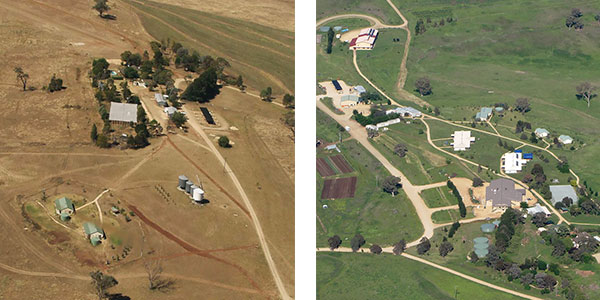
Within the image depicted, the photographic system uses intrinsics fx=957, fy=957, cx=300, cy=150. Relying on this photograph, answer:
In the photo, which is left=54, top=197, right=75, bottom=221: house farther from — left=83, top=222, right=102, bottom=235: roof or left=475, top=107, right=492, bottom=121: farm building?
left=475, top=107, right=492, bottom=121: farm building

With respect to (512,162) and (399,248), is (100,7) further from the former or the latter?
(512,162)

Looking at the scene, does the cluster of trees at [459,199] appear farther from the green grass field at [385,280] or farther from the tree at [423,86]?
the tree at [423,86]

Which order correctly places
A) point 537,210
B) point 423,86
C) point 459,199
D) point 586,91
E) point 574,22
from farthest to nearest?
1. point 574,22
2. point 423,86
3. point 586,91
4. point 459,199
5. point 537,210

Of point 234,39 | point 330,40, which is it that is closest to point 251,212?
point 234,39

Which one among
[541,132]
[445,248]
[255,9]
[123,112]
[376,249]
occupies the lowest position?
[376,249]

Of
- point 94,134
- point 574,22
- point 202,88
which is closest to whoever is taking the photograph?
point 94,134

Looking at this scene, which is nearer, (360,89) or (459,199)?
(459,199)

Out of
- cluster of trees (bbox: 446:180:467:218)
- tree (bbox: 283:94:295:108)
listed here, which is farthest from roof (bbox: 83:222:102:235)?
cluster of trees (bbox: 446:180:467:218)

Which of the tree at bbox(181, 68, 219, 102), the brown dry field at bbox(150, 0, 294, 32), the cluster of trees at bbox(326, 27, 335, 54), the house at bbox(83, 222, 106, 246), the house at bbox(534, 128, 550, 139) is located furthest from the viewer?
the cluster of trees at bbox(326, 27, 335, 54)
